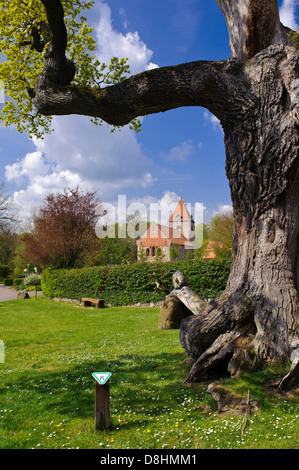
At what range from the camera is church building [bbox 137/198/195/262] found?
54094 mm

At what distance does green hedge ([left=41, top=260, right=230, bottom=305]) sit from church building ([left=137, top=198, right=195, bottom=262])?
2374 centimetres

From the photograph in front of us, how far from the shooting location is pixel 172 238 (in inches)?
2832

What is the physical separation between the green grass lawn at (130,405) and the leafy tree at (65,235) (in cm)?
2056

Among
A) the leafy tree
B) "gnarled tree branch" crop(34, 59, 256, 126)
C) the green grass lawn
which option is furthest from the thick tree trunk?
the leafy tree

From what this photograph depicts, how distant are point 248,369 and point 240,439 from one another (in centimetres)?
138

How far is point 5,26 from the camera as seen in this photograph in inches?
441

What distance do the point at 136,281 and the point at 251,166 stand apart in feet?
50.2

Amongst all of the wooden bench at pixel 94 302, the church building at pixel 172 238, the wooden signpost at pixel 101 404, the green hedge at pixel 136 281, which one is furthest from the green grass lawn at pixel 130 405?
the church building at pixel 172 238

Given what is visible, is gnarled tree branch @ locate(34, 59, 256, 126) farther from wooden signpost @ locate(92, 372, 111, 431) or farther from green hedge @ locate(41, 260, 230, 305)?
green hedge @ locate(41, 260, 230, 305)

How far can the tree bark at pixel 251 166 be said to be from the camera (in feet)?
17.0

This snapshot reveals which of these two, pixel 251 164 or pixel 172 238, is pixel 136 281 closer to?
pixel 251 164

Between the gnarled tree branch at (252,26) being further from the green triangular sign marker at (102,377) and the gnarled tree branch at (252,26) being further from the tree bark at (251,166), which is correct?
the green triangular sign marker at (102,377)

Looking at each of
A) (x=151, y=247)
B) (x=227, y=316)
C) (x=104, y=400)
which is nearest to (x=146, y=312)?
(x=227, y=316)
